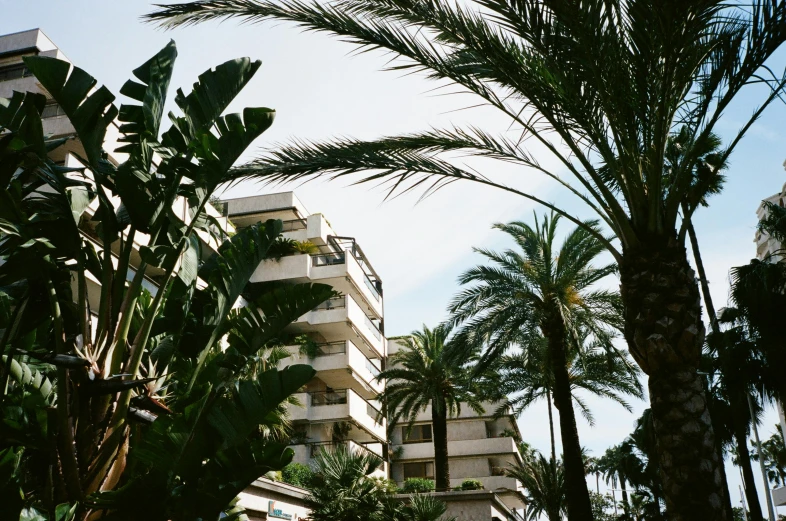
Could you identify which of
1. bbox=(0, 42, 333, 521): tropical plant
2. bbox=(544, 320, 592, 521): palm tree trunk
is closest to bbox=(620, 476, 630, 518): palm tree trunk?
bbox=(544, 320, 592, 521): palm tree trunk

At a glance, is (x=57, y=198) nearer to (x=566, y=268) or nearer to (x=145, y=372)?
(x=145, y=372)

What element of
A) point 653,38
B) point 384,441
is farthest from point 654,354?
point 384,441

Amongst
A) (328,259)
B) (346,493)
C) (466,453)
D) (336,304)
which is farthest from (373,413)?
(346,493)

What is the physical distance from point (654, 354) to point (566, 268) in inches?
536

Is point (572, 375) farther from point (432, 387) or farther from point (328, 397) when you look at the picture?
point (328, 397)

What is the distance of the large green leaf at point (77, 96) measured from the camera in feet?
18.2

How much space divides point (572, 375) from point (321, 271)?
1624 centimetres

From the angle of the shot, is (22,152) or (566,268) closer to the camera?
(22,152)

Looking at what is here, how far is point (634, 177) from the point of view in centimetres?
760

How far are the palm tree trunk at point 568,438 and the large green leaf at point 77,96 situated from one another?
16.3 m

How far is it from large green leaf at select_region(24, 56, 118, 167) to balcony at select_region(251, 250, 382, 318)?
31266mm

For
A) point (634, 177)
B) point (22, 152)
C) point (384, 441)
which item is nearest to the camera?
point (22, 152)

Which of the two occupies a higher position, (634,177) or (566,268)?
(566,268)

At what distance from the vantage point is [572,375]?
1150 inches
